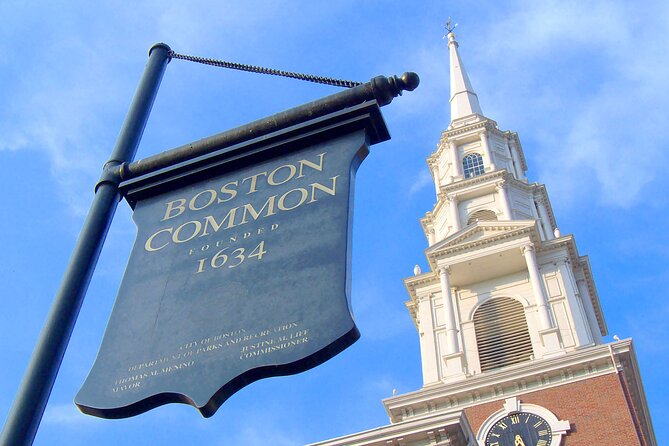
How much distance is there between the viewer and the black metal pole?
14.5 feet

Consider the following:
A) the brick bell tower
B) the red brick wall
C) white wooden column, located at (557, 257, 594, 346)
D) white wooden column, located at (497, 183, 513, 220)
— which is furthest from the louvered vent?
white wooden column, located at (497, 183, 513, 220)

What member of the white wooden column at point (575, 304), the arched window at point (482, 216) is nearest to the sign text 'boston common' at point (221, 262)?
the white wooden column at point (575, 304)

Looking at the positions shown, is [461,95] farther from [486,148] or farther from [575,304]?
[575,304]

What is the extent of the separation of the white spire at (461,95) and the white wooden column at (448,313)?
15.4 m

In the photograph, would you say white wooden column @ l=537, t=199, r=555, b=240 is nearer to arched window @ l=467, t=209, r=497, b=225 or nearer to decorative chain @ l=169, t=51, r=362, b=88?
arched window @ l=467, t=209, r=497, b=225

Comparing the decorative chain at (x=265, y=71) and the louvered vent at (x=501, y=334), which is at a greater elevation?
the louvered vent at (x=501, y=334)

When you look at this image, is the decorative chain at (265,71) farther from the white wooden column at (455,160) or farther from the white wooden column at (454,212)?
the white wooden column at (455,160)

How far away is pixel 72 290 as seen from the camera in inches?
199

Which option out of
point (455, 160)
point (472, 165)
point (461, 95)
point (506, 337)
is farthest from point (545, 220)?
point (461, 95)

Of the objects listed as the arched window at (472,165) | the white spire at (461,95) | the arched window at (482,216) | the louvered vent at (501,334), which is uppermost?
the white spire at (461,95)

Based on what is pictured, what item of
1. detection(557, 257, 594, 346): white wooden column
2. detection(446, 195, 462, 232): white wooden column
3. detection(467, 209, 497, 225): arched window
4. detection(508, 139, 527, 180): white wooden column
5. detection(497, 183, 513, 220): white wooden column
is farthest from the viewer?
detection(508, 139, 527, 180): white wooden column

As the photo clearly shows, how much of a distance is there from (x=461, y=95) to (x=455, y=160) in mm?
7964

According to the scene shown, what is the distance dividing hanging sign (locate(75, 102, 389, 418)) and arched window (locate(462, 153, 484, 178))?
130 feet

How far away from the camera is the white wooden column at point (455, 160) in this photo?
44.9 metres
